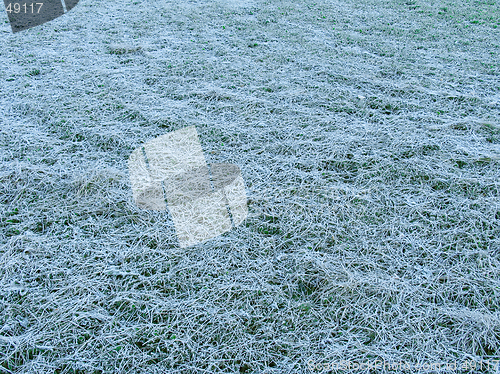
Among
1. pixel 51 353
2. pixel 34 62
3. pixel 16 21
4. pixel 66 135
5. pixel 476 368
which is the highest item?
pixel 16 21

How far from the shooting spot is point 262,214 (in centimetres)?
184

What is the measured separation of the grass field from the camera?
4.25ft

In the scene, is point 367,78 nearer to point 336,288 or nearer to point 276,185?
point 276,185

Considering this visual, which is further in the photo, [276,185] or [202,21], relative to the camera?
[202,21]

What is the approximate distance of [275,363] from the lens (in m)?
1.24

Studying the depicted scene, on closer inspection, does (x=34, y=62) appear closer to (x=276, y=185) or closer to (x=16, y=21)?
(x=16, y=21)

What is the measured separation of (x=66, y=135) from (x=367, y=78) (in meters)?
2.72

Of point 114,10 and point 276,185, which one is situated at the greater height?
point 114,10

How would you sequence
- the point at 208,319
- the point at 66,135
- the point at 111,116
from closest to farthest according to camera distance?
the point at 208,319 < the point at 66,135 < the point at 111,116

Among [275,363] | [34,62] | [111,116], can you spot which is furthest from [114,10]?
[275,363]

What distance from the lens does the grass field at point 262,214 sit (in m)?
1.30

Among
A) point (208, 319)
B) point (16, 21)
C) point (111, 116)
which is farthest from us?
point (16, 21)

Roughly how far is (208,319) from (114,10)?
5215 millimetres

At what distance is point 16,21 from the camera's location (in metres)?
4.50
